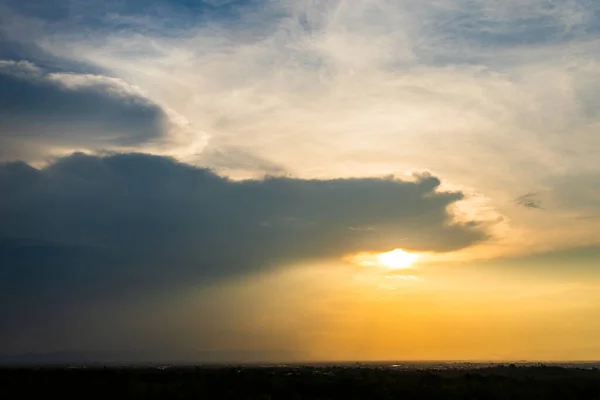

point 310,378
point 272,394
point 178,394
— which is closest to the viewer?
point 178,394

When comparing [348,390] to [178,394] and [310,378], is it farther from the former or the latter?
[178,394]

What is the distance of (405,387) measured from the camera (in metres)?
65.8

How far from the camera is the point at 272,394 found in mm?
60031

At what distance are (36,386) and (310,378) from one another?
2871 centimetres

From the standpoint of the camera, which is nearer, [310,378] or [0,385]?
[0,385]

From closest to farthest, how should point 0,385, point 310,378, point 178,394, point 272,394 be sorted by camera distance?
point 178,394 < point 272,394 < point 0,385 < point 310,378

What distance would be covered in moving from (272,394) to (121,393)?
13.7 meters

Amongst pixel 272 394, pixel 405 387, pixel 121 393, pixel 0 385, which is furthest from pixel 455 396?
pixel 0 385

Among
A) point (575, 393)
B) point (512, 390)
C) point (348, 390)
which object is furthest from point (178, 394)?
point (575, 393)

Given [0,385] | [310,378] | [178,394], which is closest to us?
[178,394]

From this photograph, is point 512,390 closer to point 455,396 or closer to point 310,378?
point 455,396

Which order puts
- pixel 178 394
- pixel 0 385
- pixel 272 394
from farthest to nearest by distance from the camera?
pixel 0 385
pixel 272 394
pixel 178 394

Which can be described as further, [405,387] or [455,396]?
[405,387]

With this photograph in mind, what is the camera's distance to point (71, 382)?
6669cm
